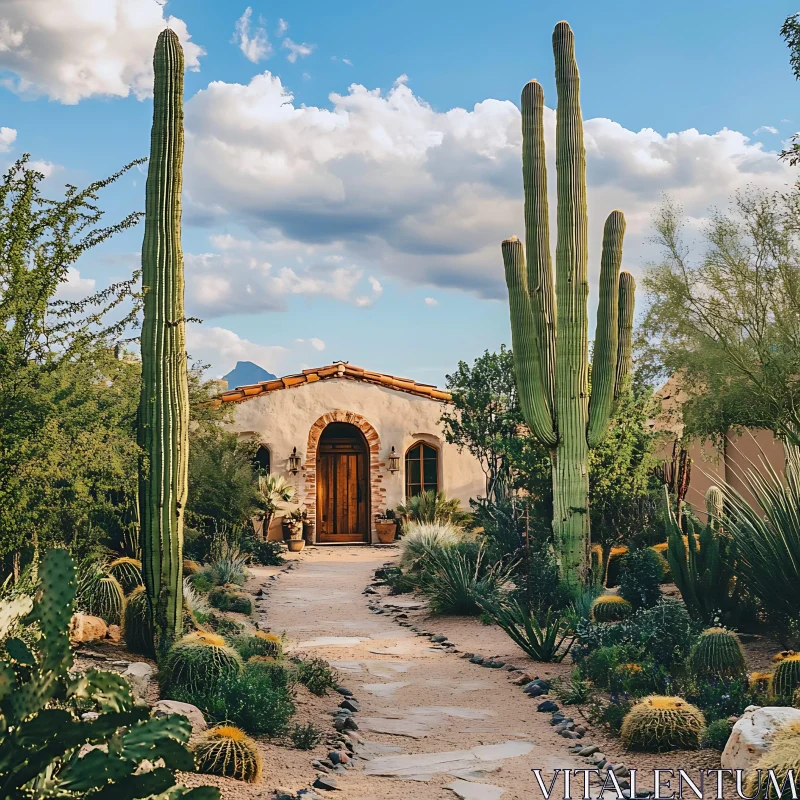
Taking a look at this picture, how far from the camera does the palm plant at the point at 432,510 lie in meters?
17.9

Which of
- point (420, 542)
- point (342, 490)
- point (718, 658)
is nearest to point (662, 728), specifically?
point (718, 658)

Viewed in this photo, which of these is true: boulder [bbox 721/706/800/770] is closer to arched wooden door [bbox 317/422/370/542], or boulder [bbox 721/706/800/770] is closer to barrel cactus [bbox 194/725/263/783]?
barrel cactus [bbox 194/725/263/783]

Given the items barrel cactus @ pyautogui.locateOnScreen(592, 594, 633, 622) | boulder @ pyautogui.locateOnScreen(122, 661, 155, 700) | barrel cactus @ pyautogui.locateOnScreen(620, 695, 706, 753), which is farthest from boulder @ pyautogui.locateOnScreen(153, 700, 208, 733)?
barrel cactus @ pyautogui.locateOnScreen(592, 594, 633, 622)

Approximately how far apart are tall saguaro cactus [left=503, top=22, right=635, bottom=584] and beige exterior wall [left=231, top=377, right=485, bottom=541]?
910 centimetres

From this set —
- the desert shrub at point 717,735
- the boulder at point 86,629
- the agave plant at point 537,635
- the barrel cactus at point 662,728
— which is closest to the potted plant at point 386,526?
the agave plant at point 537,635

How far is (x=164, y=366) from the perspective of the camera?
7.11 m

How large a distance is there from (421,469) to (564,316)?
35.0ft

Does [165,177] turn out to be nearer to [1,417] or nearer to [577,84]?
[1,417]

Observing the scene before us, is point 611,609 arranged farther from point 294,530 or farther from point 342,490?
point 342,490

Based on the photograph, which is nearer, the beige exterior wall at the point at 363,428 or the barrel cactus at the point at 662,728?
the barrel cactus at the point at 662,728

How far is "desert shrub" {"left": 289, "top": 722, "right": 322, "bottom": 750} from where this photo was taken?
5340 mm

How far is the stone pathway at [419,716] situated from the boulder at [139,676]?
1410mm

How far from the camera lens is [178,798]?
88.7 inches

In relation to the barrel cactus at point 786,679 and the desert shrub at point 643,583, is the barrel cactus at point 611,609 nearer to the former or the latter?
the desert shrub at point 643,583
